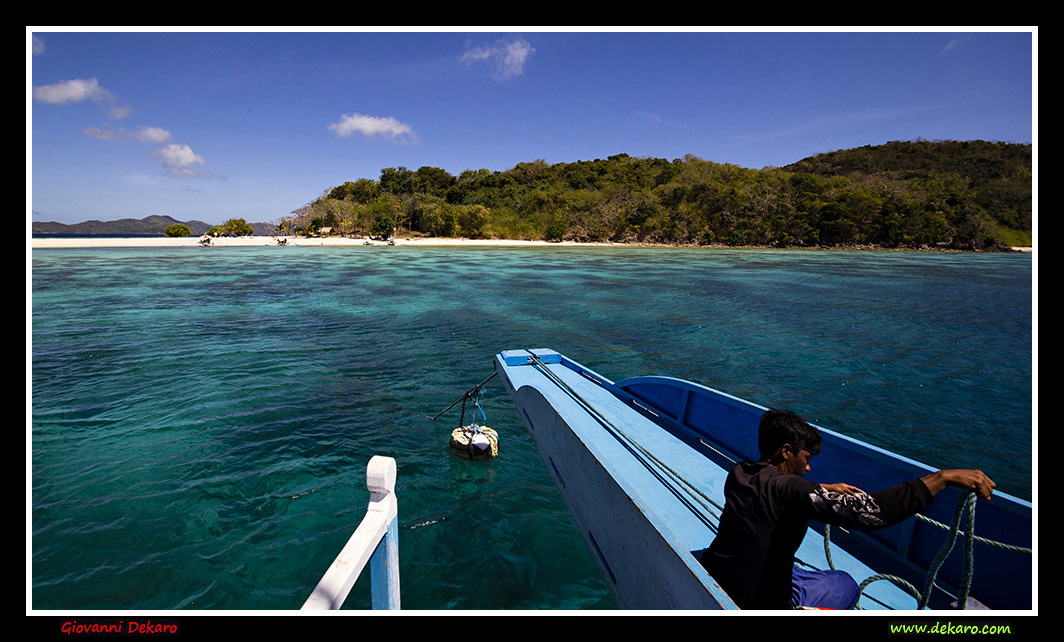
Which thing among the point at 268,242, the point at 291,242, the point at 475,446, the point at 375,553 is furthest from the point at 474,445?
the point at 268,242

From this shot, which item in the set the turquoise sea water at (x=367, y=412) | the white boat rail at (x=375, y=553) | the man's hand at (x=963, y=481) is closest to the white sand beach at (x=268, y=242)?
the turquoise sea water at (x=367, y=412)

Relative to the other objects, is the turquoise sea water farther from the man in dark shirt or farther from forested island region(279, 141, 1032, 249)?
forested island region(279, 141, 1032, 249)

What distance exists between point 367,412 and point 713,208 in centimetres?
7349

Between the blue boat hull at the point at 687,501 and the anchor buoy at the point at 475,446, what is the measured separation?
610 mm

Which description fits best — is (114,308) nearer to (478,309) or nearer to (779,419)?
(478,309)

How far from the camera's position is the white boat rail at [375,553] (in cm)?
190

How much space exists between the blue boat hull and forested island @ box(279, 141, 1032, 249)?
65.1 metres

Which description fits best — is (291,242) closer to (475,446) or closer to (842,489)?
(475,446)

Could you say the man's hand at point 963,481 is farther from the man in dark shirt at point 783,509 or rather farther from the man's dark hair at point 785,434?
the man's dark hair at point 785,434

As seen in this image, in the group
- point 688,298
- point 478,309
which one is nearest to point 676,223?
point 688,298

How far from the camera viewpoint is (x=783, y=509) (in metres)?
→ 2.21

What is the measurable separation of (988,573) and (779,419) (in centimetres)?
208

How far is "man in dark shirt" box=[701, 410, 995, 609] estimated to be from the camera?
2.07 meters

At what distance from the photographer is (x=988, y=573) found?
3.03 metres
